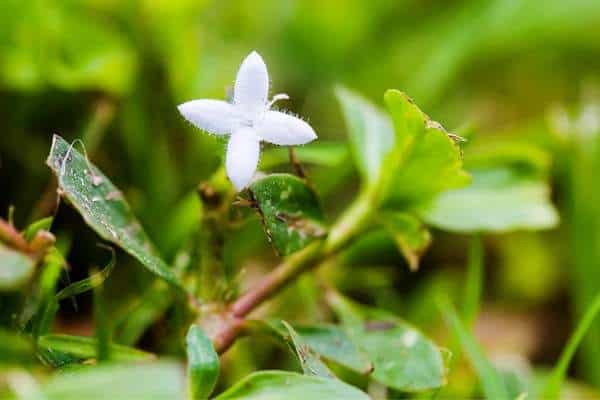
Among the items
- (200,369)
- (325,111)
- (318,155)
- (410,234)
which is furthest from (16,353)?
(325,111)

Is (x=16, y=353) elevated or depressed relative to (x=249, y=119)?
depressed

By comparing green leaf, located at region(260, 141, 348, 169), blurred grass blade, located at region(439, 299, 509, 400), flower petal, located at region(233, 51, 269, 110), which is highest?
flower petal, located at region(233, 51, 269, 110)

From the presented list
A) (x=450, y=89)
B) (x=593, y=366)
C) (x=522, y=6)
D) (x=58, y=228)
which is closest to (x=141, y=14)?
(x=58, y=228)

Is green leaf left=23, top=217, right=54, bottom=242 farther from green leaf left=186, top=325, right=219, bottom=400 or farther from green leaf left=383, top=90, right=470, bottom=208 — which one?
green leaf left=383, top=90, right=470, bottom=208

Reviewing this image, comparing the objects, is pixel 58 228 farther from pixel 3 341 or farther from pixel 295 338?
pixel 295 338

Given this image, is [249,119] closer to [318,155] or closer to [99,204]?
[99,204]

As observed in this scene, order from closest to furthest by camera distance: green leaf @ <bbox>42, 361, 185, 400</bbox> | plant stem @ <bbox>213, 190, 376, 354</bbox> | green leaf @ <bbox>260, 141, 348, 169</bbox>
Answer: green leaf @ <bbox>42, 361, 185, 400</bbox>
plant stem @ <bbox>213, 190, 376, 354</bbox>
green leaf @ <bbox>260, 141, 348, 169</bbox>

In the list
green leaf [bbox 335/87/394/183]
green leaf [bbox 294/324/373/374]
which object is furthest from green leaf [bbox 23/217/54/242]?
green leaf [bbox 335/87/394/183]
